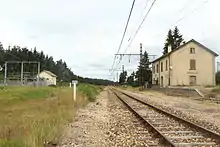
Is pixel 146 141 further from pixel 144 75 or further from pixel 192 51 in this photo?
pixel 144 75

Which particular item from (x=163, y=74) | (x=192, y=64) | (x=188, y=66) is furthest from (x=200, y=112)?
(x=163, y=74)

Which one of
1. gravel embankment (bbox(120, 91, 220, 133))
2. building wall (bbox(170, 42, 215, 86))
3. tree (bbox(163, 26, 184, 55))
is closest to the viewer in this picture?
gravel embankment (bbox(120, 91, 220, 133))

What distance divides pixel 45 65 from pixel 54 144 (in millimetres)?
148352

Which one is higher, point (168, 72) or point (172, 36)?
point (172, 36)

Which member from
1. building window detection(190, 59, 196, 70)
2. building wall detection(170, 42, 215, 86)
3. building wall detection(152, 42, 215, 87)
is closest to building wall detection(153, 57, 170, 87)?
building wall detection(152, 42, 215, 87)

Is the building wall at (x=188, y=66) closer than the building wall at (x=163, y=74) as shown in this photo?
Yes

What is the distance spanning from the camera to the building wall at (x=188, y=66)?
6538 cm

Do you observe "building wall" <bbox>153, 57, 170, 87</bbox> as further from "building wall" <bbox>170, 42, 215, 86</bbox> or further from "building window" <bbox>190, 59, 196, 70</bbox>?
"building window" <bbox>190, 59, 196, 70</bbox>

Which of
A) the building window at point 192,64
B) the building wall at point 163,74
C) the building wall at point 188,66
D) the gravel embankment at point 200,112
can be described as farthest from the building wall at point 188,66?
the gravel embankment at point 200,112

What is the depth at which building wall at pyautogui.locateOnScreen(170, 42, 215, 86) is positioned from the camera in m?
65.4

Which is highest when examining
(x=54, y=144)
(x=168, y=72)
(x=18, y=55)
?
(x=18, y=55)

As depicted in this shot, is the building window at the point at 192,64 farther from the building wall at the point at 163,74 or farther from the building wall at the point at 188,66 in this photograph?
the building wall at the point at 163,74

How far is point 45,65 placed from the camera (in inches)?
6156

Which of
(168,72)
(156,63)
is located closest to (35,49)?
(156,63)
